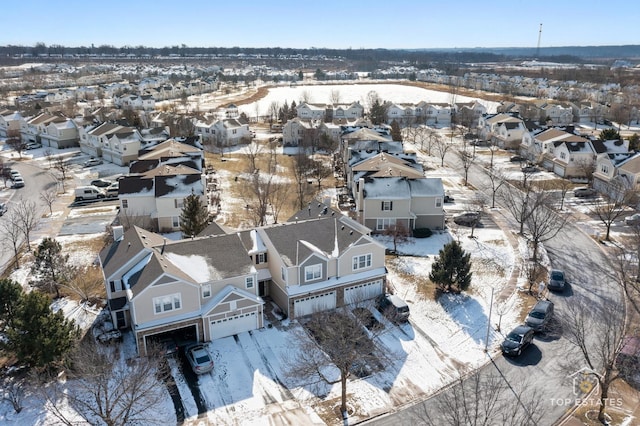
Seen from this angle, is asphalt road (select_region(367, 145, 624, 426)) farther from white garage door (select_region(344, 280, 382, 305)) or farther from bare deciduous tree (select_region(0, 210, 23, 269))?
bare deciduous tree (select_region(0, 210, 23, 269))

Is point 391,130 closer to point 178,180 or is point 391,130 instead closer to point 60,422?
point 178,180

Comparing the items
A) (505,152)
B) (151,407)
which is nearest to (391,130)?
(505,152)

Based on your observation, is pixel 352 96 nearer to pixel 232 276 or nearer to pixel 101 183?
pixel 101 183

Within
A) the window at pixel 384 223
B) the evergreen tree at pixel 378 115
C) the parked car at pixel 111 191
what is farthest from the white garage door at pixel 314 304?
the evergreen tree at pixel 378 115

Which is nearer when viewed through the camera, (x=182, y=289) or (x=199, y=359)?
(x=199, y=359)

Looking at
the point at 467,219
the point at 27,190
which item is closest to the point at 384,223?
the point at 467,219
